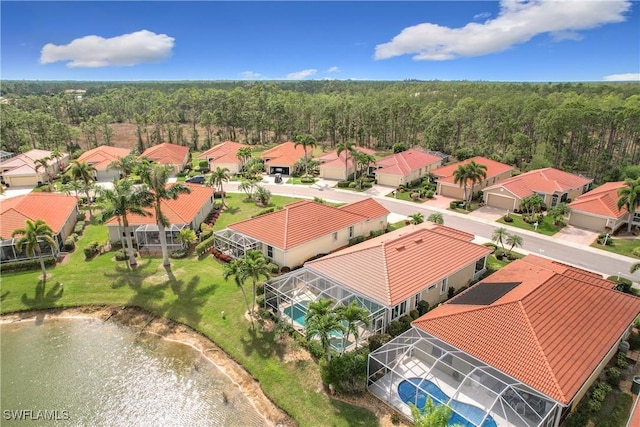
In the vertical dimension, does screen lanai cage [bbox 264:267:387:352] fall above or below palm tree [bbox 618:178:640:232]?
below

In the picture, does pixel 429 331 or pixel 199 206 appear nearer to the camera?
pixel 429 331

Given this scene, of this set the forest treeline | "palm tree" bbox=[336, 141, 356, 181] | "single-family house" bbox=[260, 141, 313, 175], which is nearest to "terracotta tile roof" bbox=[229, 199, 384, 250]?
"palm tree" bbox=[336, 141, 356, 181]

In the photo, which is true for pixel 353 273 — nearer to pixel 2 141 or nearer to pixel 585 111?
pixel 585 111

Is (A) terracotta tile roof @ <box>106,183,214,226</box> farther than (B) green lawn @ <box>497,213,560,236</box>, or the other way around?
(B) green lawn @ <box>497,213,560,236</box>

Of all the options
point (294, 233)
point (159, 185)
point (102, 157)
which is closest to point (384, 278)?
point (294, 233)

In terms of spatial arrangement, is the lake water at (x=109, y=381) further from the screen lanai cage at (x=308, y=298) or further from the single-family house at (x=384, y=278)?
the single-family house at (x=384, y=278)

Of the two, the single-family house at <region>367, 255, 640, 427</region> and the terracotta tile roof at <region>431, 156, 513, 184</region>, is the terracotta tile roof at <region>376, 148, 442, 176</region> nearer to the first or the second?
the terracotta tile roof at <region>431, 156, 513, 184</region>

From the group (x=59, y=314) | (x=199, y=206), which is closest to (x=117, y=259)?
(x=59, y=314)
